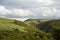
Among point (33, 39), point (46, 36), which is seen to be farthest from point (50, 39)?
point (33, 39)

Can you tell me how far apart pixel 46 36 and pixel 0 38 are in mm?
43661

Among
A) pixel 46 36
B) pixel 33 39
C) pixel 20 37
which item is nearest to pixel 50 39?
pixel 46 36

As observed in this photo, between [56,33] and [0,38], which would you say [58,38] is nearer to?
[56,33]

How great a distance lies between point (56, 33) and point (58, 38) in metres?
5.07

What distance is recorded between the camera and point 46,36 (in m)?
156

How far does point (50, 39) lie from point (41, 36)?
9.22 m

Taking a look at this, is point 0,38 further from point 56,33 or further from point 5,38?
point 56,33

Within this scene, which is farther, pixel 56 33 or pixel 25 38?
pixel 25 38

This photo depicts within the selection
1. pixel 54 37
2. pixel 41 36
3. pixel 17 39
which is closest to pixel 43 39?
pixel 41 36

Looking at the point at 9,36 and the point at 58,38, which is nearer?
the point at 58,38

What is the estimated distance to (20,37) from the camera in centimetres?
15662

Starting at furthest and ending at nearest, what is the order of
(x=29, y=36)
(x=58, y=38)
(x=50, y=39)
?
(x=29, y=36)
(x=50, y=39)
(x=58, y=38)

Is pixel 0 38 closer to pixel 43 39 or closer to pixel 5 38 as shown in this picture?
pixel 5 38

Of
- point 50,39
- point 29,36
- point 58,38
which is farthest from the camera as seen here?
point 29,36
